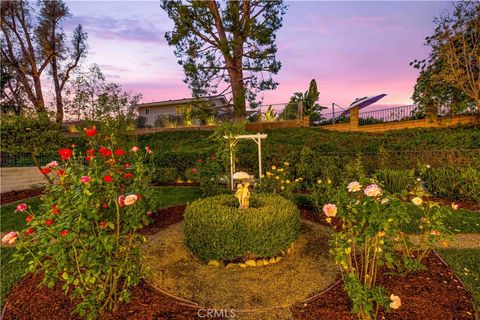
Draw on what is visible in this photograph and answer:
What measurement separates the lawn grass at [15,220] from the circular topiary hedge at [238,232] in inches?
73.0

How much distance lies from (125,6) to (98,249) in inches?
338

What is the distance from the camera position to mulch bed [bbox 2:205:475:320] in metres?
3.02

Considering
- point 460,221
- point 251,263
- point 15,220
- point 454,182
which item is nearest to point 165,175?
point 15,220

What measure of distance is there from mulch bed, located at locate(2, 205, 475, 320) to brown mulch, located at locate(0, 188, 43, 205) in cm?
686

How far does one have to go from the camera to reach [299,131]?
16953mm

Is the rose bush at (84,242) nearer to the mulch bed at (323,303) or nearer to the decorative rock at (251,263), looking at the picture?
the mulch bed at (323,303)

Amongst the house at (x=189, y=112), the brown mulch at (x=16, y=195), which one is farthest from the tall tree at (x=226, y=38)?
the brown mulch at (x=16, y=195)

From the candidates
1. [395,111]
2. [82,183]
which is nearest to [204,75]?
[395,111]

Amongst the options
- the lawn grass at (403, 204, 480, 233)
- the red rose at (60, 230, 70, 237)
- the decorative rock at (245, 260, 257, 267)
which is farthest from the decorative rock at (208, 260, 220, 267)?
the lawn grass at (403, 204, 480, 233)

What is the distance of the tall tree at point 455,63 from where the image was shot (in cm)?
1329

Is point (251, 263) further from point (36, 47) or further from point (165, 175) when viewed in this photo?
point (36, 47)

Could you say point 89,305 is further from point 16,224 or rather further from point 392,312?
point 16,224

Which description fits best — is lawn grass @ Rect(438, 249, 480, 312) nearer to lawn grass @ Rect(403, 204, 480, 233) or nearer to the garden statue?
lawn grass @ Rect(403, 204, 480, 233)

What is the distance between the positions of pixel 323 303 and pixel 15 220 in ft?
24.3
